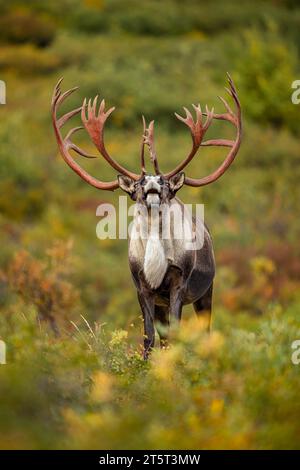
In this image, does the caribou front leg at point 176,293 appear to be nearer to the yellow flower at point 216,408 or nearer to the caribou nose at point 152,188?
the caribou nose at point 152,188

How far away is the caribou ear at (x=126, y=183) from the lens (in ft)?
24.9

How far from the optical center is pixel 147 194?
735 cm

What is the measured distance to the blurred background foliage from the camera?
533 centimetres

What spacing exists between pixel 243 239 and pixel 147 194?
1605 centimetres

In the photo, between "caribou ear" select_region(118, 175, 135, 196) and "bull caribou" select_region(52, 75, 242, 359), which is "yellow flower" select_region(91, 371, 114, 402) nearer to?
"bull caribou" select_region(52, 75, 242, 359)

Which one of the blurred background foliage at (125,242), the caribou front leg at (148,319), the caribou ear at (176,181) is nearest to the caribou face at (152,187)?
the caribou ear at (176,181)

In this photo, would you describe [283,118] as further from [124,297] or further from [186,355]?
[186,355]

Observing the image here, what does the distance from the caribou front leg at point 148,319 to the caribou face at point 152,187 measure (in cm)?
73

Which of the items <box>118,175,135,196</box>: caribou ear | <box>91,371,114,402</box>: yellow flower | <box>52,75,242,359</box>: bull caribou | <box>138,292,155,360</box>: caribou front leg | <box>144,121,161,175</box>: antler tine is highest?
<box>144,121,161,175</box>: antler tine
